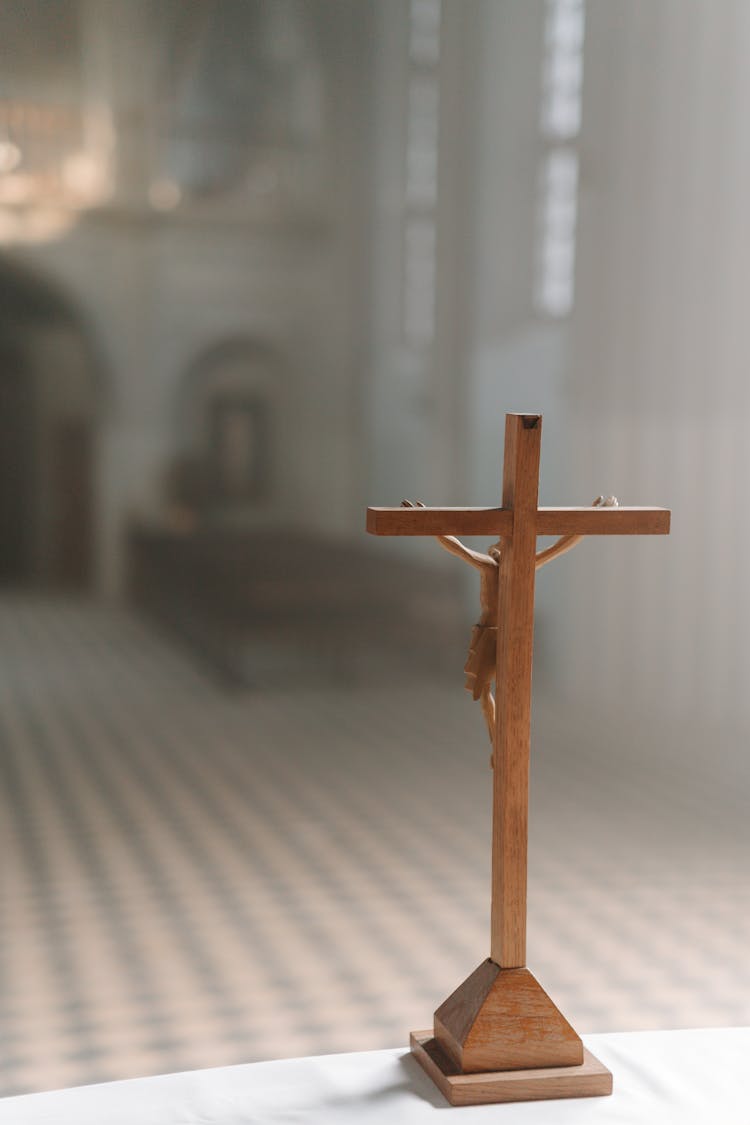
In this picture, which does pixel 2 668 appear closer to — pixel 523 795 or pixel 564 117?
pixel 564 117

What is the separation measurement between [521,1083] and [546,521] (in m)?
0.88

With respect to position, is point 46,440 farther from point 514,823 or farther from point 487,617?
point 514,823

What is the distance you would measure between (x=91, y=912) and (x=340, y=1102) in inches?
68.8

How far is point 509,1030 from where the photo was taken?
89.0 inches

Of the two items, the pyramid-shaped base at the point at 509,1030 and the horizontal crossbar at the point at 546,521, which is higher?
the horizontal crossbar at the point at 546,521

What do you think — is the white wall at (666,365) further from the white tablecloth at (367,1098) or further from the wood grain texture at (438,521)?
the wood grain texture at (438,521)

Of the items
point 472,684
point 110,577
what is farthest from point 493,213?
point 472,684

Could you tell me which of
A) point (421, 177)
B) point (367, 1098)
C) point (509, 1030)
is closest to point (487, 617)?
point (509, 1030)

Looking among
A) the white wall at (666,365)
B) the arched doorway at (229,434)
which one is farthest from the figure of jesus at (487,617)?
the white wall at (666,365)

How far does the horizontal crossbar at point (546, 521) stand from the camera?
2.20 meters

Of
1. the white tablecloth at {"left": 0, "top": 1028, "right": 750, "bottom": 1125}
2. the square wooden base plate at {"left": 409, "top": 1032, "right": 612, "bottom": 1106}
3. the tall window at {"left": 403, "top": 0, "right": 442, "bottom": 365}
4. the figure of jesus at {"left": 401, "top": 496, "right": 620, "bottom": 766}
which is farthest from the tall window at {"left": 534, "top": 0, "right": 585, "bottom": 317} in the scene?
the square wooden base plate at {"left": 409, "top": 1032, "right": 612, "bottom": 1106}

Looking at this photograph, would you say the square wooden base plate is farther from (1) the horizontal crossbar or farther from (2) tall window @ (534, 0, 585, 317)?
(2) tall window @ (534, 0, 585, 317)

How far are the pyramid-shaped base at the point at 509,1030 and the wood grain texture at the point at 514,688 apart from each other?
4 centimetres

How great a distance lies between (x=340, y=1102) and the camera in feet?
7.36
